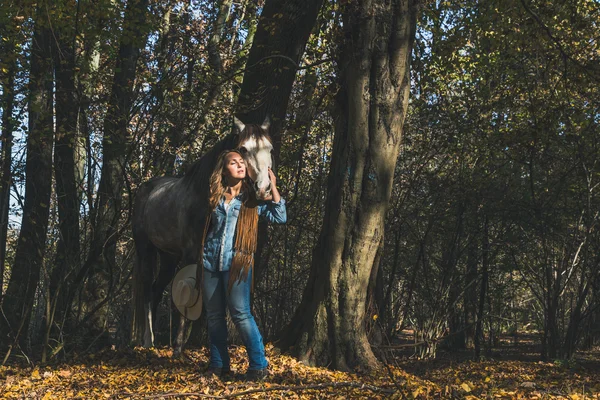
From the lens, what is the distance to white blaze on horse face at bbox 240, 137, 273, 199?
5493 mm

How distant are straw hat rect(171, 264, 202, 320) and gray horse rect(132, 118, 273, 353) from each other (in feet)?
1.58

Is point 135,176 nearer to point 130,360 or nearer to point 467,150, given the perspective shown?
point 130,360

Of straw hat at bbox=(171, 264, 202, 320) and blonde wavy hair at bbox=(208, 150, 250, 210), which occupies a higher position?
blonde wavy hair at bbox=(208, 150, 250, 210)

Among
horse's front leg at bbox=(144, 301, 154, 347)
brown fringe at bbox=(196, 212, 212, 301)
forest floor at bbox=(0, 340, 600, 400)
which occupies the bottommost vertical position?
forest floor at bbox=(0, 340, 600, 400)

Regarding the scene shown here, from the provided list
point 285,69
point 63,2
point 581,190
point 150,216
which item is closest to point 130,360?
point 150,216

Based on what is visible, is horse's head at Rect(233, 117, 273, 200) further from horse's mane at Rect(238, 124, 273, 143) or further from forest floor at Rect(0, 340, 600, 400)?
forest floor at Rect(0, 340, 600, 400)

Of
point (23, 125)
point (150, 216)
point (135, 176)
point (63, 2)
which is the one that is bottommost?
point (150, 216)

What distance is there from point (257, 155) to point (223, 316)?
4.60 feet

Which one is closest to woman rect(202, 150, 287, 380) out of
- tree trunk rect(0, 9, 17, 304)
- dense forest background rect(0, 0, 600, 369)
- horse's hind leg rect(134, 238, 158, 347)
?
dense forest background rect(0, 0, 600, 369)

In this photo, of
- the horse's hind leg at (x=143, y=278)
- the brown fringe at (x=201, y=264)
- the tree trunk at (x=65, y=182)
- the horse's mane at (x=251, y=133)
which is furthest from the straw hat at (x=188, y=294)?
the horse's hind leg at (x=143, y=278)

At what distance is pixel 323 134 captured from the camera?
11.9 metres

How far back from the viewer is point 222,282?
18.3 feet

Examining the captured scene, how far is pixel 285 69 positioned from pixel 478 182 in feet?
17.9

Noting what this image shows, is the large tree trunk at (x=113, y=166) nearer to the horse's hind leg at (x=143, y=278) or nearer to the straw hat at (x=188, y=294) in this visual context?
the horse's hind leg at (x=143, y=278)
